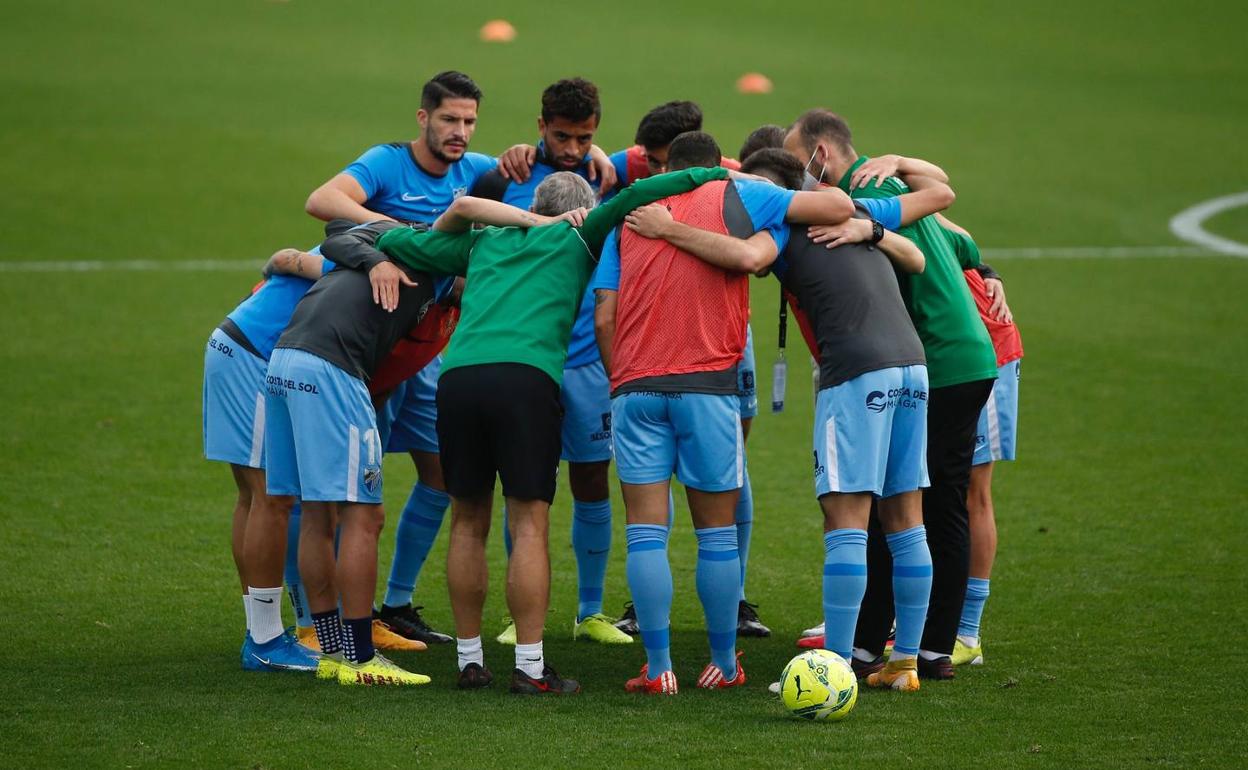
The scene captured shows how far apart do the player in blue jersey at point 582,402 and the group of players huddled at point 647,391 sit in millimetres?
786

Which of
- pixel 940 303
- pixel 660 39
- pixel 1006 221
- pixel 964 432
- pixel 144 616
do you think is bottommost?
pixel 144 616

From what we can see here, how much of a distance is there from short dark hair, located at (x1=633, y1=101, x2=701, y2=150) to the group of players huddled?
0.66 m

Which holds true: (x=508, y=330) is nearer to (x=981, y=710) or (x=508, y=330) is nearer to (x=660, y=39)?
(x=981, y=710)

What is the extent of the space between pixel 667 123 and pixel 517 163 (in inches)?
32.4

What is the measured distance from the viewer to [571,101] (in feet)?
25.3

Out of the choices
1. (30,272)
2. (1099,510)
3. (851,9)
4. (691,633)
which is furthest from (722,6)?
(691,633)

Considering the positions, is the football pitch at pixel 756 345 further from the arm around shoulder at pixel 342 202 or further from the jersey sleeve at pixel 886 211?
the arm around shoulder at pixel 342 202

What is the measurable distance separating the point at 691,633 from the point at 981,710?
6.39 ft

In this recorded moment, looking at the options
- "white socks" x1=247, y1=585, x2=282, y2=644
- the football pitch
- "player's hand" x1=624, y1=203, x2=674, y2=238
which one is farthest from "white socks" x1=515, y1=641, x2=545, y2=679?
"player's hand" x1=624, y1=203, x2=674, y2=238

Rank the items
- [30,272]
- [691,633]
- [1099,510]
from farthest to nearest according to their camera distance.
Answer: [30,272]
[1099,510]
[691,633]

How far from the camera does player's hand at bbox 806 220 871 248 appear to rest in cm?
634

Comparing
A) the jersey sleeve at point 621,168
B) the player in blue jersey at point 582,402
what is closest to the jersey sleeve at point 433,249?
the player in blue jersey at point 582,402

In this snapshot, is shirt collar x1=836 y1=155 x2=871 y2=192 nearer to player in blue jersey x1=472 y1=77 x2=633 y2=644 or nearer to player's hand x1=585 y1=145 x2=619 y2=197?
player in blue jersey x1=472 y1=77 x2=633 y2=644

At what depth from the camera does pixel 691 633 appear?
25.5 ft
